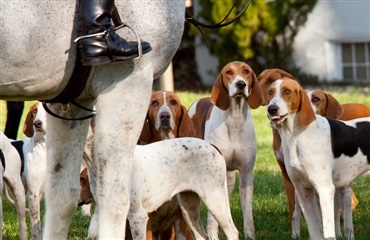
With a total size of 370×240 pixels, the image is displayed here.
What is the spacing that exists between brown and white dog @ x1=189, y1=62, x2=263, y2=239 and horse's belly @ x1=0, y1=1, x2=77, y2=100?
12.7 ft

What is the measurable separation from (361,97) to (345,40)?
5780 millimetres

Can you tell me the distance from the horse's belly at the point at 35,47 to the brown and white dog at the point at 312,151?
9.04ft

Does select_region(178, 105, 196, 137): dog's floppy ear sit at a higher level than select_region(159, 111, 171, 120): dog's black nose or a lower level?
lower

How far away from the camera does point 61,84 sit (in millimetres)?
4969

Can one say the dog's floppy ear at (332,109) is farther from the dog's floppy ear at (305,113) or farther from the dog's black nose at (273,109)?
the dog's black nose at (273,109)

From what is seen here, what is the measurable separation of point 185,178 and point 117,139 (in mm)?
2454

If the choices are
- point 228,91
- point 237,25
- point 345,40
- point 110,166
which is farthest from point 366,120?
point 345,40

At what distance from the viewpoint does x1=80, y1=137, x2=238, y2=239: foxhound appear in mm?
7152

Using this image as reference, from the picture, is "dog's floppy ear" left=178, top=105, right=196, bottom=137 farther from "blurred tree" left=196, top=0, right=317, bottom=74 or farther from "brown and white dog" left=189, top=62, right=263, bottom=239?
"blurred tree" left=196, top=0, right=317, bottom=74

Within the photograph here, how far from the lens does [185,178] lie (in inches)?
291

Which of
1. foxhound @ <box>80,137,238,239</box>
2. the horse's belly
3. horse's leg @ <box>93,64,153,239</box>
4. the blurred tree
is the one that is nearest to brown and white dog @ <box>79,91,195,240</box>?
foxhound @ <box>80,137,238,239</box>

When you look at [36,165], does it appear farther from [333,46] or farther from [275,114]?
[333,46]

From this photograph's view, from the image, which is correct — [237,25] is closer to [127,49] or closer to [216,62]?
[216,62]

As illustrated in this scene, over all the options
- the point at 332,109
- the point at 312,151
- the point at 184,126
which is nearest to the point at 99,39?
the point at 312,151
